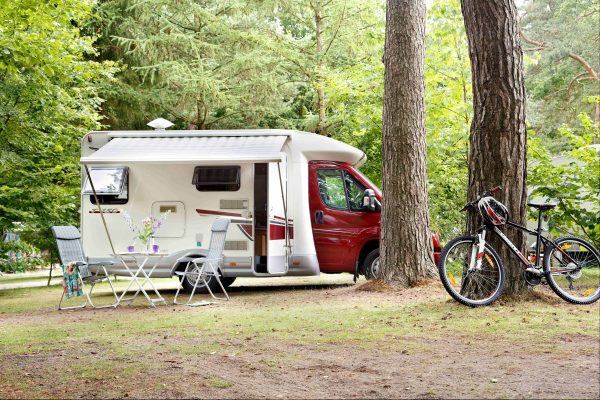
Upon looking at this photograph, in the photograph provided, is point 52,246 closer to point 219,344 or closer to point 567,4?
point 219,344

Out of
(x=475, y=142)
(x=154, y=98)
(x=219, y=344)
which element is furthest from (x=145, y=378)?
(x=154, y=98)

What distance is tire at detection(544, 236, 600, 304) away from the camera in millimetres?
8352

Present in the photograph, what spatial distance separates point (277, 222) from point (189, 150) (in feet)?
5.45

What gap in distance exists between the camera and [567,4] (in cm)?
2964

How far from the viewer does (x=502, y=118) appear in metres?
8.41

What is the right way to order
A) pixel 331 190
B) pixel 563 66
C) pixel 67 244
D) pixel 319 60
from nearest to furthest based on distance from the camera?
pixel 67 244 < pixel 331 190 < pixel 319 60 < pixel 563 66

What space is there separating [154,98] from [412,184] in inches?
→ 518

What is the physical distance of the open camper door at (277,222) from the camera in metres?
12.6

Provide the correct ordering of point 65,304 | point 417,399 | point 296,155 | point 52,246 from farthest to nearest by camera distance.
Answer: point 52,246 → point 296,155 → point 65,304 → point 417,399

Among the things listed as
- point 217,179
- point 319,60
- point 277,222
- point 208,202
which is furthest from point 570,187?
point 319,60

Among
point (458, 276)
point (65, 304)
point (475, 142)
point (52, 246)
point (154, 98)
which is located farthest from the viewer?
point (154, 98)

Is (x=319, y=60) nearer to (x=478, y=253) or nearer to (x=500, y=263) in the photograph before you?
(x=478, y=253)

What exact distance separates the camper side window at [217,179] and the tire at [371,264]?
7.54 ft

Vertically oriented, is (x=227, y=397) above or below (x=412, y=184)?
below
